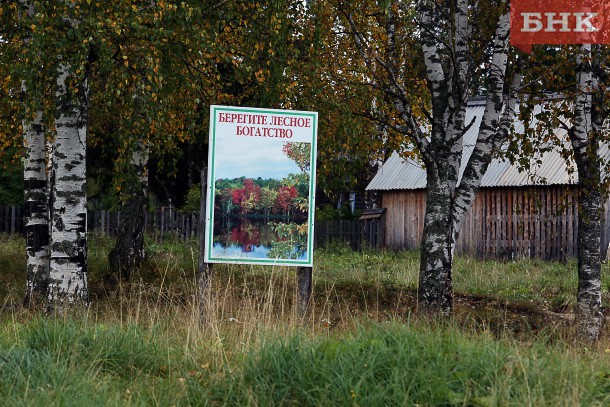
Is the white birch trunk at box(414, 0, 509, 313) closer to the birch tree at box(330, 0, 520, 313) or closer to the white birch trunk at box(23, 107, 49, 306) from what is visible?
the birch tree at box(330, 0, 520, 313)

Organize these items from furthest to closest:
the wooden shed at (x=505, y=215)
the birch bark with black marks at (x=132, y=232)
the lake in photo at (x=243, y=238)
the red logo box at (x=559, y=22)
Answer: the wooden shed at (x=505, y=215) < the birch bark with black marks at (x=132, y=232) < the red logo box at (x=559, y=22) < the lake in photo at (x=243, y=238)

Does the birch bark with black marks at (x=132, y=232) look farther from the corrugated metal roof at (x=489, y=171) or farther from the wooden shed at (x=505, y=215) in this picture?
the wooden shed at (x=505, y=215)

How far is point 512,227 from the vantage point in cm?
2514

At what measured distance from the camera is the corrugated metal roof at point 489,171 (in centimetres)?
2372

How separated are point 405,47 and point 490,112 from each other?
7.15 ft

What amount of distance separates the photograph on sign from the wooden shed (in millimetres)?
12979

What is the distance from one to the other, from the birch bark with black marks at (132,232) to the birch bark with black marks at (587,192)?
747 centimetres

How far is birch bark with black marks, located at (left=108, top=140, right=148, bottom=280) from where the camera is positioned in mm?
15500

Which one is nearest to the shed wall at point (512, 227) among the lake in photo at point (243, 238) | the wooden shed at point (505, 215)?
the wooden shed at point (505, 215)

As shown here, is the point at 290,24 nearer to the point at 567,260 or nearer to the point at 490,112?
the point at 490,112

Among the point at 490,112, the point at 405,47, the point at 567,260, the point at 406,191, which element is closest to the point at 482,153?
the point at 490,112

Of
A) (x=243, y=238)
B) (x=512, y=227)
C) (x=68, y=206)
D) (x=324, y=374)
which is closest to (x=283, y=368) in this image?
(x=324, y=374)

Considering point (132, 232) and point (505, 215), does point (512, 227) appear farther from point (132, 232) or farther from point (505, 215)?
point (132, 232)

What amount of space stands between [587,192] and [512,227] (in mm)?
13955
